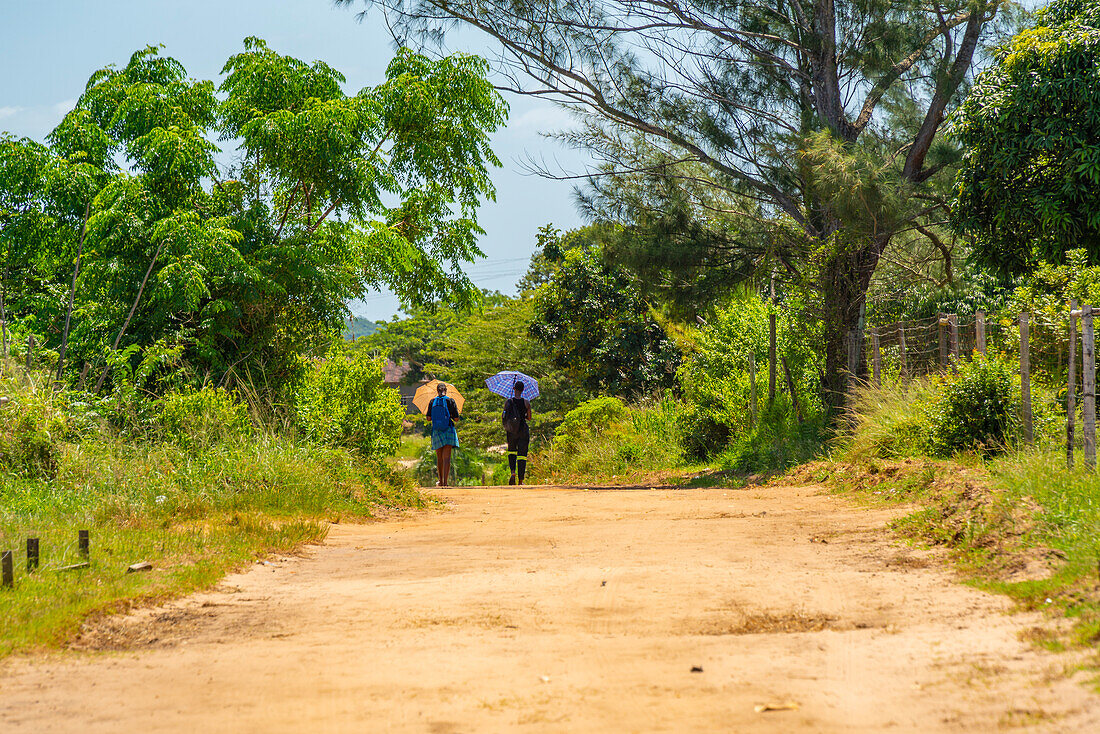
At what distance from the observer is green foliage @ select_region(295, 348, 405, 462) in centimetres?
1059

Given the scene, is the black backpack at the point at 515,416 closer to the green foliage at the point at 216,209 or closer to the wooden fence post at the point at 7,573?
the green foliage at the point at 216,209

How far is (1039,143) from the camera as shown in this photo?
9047mm

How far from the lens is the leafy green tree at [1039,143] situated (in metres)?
8.95

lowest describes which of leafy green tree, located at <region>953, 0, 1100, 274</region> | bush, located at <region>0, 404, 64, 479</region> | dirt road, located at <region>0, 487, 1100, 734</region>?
dirt road, located at <region>0, 487, 1100, 734</region>

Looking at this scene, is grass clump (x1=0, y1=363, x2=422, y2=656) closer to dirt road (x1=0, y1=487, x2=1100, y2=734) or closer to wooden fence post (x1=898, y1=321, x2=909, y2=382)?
dirt road (x1=0, y1=487, x2=1100, y2=734)

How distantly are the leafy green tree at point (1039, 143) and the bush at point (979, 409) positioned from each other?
1531mm

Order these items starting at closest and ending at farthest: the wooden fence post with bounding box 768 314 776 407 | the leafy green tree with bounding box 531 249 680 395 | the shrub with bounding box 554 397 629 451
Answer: the wooden fence post with bounding box 768 314 776 407 → the shrub with bounding box 554 397 629 451 → the leafy green tree with bounding box 531 249 680 395

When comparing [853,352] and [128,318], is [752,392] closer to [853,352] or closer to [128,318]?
[853,352]

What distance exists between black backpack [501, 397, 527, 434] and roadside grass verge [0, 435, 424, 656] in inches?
258

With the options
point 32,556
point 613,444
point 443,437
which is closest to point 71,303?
point 32,556

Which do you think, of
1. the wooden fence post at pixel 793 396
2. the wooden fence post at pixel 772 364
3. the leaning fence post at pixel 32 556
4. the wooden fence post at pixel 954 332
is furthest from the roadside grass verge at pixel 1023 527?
the wooden fence post at pixel 772 364

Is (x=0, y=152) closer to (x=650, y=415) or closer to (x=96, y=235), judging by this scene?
(x=96, y=235)

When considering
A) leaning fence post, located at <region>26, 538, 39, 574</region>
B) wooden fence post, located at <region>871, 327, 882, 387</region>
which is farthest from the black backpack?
leaning fence post, located at <region>26, 538, 39, 574</region>

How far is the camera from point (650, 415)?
18984 mm
